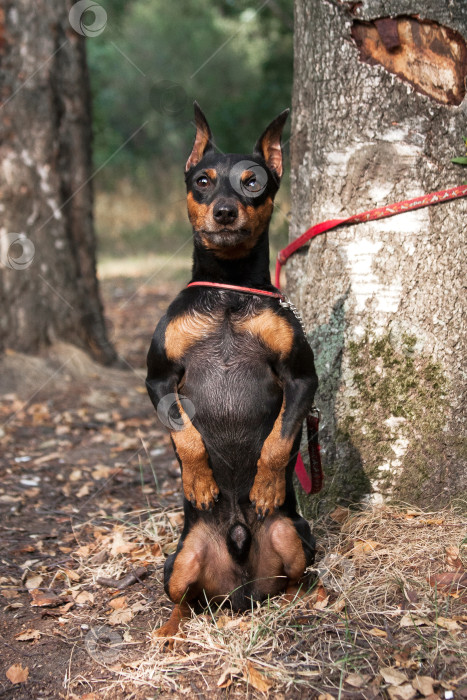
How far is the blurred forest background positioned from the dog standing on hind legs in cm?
687

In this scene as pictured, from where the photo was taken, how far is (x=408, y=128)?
340cm

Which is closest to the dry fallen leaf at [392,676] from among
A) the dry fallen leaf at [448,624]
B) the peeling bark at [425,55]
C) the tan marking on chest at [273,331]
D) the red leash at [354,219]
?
the dry fallen leaf at [448,624]

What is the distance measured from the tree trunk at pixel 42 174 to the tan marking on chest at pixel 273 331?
13.2ft

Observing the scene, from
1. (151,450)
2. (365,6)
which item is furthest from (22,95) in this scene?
(365,6)

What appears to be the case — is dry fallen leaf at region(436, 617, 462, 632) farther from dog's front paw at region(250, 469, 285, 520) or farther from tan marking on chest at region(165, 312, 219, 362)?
tan marking on chest at region(165, 312, 219, 362)

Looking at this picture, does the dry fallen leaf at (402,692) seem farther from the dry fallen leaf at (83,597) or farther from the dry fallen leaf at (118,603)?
the dry fallen leaf at (83,597)

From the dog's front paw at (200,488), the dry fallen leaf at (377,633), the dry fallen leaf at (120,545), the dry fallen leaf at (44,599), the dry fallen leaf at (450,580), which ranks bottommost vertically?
the dry fallen leaf at (44,599)

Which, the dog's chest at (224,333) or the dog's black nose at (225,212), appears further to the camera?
the dog's chest at (224,333)

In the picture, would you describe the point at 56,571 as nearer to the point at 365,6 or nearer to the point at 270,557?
the point at 270,557

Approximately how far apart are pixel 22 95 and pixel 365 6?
394cm

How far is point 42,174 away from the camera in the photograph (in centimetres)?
648

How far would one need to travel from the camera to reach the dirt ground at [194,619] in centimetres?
263

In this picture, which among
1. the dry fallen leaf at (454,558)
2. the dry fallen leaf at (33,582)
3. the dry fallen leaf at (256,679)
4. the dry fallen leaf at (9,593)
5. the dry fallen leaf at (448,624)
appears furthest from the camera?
the dry fallen leaf at (33,582)

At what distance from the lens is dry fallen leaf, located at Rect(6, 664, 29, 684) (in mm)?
2750
